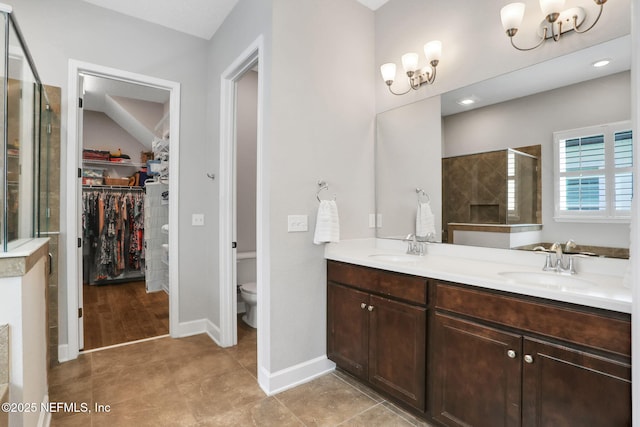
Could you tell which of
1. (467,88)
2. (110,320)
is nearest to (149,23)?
(467,88)

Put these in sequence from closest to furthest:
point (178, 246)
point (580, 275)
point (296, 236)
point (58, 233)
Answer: point (580, 275) < point (296, 236) < point (58, 233) < point (178, 246)

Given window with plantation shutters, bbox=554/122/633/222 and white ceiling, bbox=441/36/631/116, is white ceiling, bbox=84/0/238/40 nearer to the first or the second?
white ceiling, bbox=441/36/631/116

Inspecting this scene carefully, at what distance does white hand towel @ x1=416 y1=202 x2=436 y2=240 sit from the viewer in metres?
2.40

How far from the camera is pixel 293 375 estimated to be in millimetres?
2250

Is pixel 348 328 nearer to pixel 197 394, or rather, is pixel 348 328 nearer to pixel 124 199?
pixel 197 394

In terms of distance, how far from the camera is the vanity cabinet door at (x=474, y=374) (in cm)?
140

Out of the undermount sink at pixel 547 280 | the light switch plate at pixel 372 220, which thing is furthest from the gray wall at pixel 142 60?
the undermount sink at pixel 547 280

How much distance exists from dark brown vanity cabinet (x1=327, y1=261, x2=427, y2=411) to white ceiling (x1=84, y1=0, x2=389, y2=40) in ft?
7.41

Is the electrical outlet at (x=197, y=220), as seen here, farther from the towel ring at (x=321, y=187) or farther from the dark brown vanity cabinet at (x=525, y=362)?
the dark brown vanity cabinet at (x=525, y=362)

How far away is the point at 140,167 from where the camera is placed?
231 inches

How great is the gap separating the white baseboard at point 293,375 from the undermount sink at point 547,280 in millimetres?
1421

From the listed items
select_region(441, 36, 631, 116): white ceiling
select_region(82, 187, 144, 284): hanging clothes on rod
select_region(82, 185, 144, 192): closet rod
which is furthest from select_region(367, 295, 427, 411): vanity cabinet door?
select_region(82, 185, 144, 192): closet rod

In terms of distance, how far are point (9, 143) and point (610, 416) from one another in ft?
8.77

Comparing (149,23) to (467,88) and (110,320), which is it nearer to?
(467,88)
